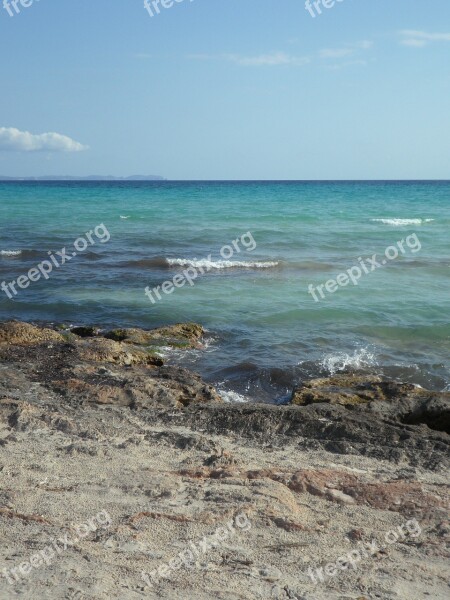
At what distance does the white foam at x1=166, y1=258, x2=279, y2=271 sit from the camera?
19.8m

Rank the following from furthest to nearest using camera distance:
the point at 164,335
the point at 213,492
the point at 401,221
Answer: the point at 401,221 < the point at 164,335 < the point at 213,492

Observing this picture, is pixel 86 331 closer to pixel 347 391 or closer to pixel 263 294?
pixel 347 391

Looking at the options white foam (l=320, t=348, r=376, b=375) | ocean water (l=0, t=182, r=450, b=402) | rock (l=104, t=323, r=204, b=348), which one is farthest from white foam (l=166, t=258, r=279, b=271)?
white foam (l=320, t=348, r=376, b=375)

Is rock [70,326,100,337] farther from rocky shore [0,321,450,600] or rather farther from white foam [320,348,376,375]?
white foam [320,348,376,375]

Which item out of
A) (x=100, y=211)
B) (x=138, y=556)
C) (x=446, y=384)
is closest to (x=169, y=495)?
(x=138, y=556)

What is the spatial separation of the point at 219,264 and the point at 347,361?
31.9 feet

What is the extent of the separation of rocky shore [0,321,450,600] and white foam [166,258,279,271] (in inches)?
450

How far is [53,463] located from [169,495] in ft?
3.88

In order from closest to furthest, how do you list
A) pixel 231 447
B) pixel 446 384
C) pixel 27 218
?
pixel 231 447, pixel 446 384, pixel 27 218

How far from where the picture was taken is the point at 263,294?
1573 centimetres

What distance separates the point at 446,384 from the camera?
9812 millimetres

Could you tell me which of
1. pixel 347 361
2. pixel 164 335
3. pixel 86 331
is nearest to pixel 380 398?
pixel 347 361

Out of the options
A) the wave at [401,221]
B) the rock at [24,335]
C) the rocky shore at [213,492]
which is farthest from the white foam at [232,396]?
the wave at [401,221]

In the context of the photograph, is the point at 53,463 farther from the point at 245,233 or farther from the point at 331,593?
the point at 245,233
